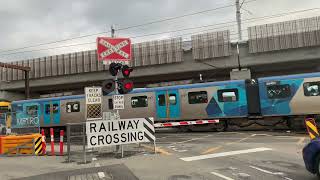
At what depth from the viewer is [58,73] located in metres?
43.3

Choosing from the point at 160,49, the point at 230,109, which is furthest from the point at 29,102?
the point at 230,109

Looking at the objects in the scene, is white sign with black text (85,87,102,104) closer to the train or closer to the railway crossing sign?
the railway crossing sign

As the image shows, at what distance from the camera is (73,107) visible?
94.5 feet

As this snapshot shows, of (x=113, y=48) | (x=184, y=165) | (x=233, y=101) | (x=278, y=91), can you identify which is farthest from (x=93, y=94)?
(x=278, y=91)

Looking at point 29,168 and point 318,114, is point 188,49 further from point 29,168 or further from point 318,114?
point 29,168

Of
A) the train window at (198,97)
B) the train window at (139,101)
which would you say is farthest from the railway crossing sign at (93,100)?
the train window at (139,101)

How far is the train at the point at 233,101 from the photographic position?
21109 millimetres

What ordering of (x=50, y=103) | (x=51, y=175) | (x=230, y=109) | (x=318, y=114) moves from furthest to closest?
(x=50, y=103), (x=230, y=109), (x=318, y=114), (x=51, y=175)

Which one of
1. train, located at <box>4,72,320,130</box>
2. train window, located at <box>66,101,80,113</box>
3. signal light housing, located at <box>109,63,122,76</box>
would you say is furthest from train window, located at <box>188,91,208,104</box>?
signal light housing, located at <box>109,63,122,76</box>

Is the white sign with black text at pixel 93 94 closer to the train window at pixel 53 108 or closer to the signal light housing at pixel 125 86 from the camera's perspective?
the signal light housing at pixel 125 86

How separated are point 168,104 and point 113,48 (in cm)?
1053

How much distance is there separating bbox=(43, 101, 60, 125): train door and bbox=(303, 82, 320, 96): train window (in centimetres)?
1842

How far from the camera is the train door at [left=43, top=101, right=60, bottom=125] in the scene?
2952 cm

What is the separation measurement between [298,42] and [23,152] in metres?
25.4
